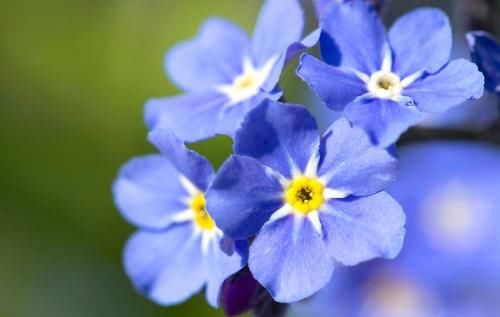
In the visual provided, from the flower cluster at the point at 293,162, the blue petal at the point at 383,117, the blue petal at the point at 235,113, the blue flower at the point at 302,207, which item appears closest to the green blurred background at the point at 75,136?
the flower cluster at the point at 293,162

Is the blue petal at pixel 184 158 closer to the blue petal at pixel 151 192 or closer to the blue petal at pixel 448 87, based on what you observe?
the blue petal at pixel 151 192

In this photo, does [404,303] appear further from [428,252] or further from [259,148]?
[259,148]

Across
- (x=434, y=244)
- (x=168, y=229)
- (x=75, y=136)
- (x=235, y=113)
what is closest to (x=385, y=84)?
(x=235, y=113)

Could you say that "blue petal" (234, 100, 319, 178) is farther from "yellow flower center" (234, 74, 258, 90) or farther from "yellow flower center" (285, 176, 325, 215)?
"yellow flower center" (234, 74, 258, 90)

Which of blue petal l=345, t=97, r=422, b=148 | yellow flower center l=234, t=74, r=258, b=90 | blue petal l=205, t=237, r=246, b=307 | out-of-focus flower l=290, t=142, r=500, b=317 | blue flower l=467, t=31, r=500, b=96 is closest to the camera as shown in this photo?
blue petal l=345, t=97, r=422, b=148

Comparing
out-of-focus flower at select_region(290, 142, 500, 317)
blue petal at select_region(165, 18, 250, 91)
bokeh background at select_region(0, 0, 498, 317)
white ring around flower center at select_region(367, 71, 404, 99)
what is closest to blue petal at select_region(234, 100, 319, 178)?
white ring around flower center at select_region(367, 71, 404, 99)

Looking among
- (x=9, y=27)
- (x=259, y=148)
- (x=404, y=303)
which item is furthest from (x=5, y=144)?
(x=259, y=148)
